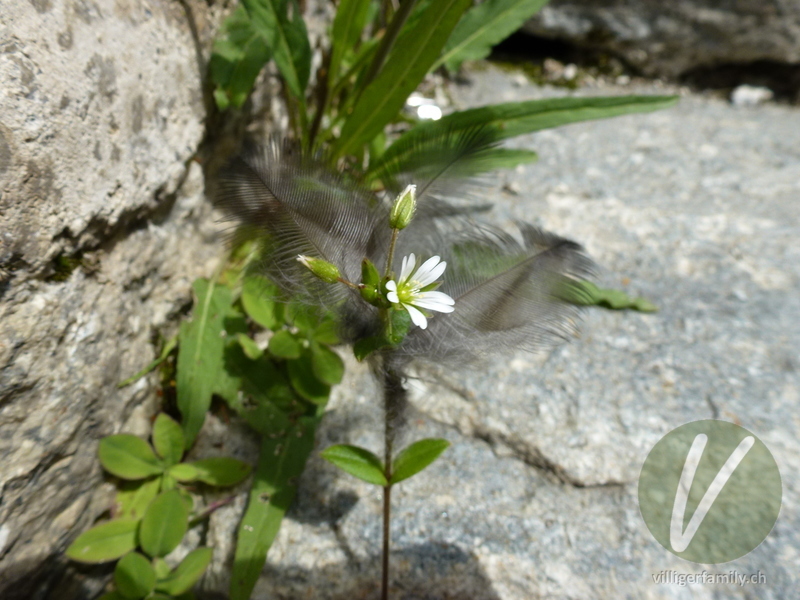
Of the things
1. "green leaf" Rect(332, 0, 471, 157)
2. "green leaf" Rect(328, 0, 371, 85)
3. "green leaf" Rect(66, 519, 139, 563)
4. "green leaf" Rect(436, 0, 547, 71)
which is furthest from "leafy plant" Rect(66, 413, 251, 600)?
"green leaf" Rect(436, 0, 547, 71)

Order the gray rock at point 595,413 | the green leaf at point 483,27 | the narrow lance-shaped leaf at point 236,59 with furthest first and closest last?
the green leaf at point 483,27
the narrow lance-shaped leaf at point 236,59
the gray rock at point 595,413

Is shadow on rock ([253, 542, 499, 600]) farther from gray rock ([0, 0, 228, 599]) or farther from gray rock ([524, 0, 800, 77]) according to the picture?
gray rock ([524, 0, 800, 77])

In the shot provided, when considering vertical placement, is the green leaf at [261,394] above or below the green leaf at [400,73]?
below

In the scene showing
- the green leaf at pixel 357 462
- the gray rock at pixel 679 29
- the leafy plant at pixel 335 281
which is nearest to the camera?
the leafy plant at pixel 335 281

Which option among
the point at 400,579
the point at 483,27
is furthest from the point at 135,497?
the point at 483,27

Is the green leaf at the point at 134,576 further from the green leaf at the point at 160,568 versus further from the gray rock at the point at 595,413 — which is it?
the gray rock at the point at 595,413

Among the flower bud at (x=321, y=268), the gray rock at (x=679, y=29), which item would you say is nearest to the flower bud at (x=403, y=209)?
the flower bud at (x=321, y=268)
